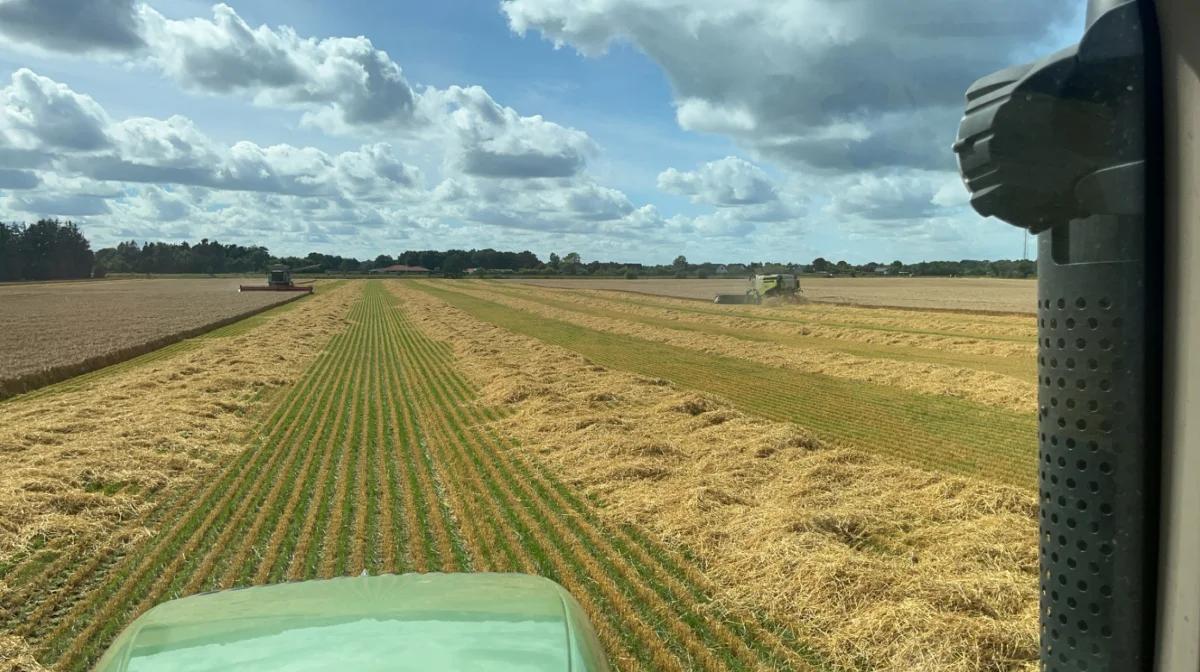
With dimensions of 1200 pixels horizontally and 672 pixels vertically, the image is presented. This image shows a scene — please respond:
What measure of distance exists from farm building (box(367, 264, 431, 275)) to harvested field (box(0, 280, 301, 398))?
98.7 m

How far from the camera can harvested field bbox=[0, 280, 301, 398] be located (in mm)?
21938

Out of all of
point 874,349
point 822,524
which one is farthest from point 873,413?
point 874,349

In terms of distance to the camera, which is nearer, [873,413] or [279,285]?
[873,413]

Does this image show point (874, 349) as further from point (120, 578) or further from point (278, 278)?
point (278, 278)

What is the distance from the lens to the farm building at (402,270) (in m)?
161

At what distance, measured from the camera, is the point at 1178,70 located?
1633 mm

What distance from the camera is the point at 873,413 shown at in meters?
15.0

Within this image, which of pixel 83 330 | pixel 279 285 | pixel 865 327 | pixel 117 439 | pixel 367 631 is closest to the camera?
pixel 367 631

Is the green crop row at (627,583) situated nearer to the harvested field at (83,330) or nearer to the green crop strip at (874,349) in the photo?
the green crop strip at (874,349)

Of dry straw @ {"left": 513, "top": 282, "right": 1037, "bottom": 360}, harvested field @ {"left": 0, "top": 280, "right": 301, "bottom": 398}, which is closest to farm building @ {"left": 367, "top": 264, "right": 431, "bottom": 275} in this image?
harvested field @ {"left": 0, "top": 280, "right": 301, "bottom": 398}

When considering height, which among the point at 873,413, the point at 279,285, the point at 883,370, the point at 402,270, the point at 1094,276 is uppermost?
the point at 402,270

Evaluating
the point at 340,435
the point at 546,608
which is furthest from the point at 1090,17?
the point at 340,435

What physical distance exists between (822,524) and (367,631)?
6092mm

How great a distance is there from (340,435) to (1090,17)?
12.8m
